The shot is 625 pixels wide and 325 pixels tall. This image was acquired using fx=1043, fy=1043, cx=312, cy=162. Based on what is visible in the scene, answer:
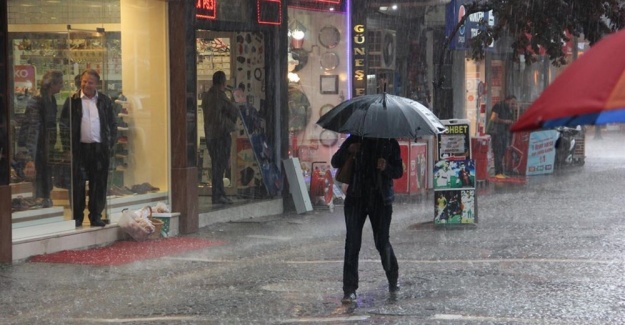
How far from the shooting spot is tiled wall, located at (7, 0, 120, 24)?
12.4 meters

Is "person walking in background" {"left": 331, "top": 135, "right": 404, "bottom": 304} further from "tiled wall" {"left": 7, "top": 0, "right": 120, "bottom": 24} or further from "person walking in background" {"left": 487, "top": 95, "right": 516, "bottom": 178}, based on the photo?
"person walking in background" {"left": 487, "top": 95, "right": 516, "bottom": 178}

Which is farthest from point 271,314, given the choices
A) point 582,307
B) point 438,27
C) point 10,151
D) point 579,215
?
point 438,27

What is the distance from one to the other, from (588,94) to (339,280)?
23.8 feet

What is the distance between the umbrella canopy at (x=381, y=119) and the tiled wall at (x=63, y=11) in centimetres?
478

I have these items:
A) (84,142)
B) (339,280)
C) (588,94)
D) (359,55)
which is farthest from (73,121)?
(588,94)

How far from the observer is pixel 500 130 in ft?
79.0

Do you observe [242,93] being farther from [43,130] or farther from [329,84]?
[43,130]

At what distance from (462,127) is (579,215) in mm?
2693


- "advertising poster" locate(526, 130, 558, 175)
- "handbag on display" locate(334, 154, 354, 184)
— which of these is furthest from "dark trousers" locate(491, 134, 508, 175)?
"handbag on display" locate(334, 154, 354, 184)

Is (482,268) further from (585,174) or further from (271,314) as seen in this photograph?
(585,174)

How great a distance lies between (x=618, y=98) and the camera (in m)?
3.40

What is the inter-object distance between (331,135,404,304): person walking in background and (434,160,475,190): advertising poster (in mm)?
5295

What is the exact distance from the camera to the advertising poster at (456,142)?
49.1 ft

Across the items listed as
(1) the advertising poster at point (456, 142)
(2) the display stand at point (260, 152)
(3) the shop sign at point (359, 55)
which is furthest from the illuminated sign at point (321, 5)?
(1) the advertising poster at point (456, 142)
